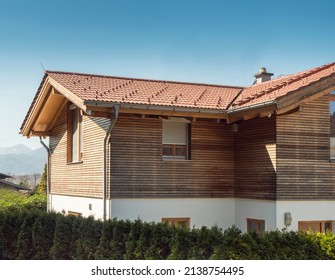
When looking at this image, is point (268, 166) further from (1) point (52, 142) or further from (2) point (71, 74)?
(1) point (52, 142)

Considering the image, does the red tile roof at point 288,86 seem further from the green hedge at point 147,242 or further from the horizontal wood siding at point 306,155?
the green hedge at point 147,242

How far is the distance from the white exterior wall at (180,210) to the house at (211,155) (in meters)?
0.03

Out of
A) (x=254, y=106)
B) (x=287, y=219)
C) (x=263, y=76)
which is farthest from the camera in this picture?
(x=263, y=76)

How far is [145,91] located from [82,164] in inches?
127

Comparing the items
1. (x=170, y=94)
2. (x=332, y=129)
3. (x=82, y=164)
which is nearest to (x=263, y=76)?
(x=170, y=94)

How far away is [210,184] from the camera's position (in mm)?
18188

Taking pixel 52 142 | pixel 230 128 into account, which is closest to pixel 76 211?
pixel 52 142

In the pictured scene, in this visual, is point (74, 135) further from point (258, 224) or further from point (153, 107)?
point (258, 224)

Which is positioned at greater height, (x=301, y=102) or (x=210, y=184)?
(x=301, y=102)

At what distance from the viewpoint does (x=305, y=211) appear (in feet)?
55.8

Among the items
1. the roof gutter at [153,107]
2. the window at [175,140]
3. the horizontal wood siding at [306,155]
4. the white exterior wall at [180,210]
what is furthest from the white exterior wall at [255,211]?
the roof gutter at [153,107]

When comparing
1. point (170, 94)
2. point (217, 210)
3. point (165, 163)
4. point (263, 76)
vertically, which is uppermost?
point (263, 76)

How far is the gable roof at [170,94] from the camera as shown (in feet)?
52.7
